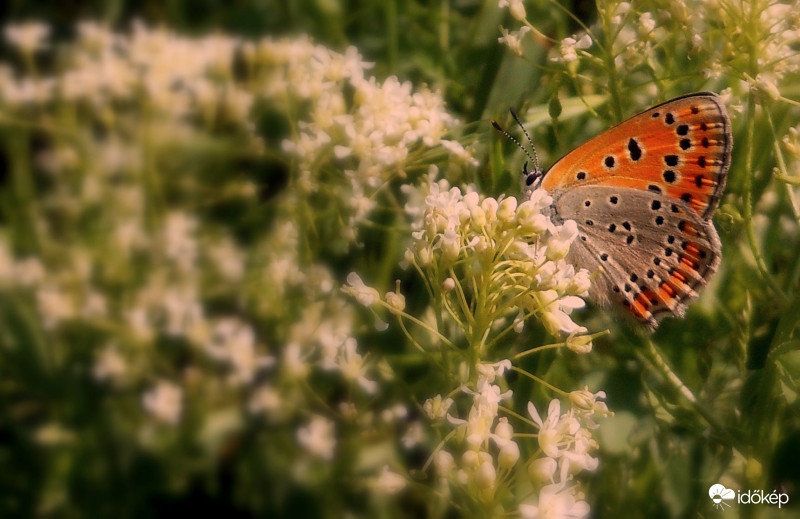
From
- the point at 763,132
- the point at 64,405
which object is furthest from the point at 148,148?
the point at 763,132

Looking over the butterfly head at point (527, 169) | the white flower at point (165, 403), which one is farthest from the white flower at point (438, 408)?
the white flower at point (165, 403)

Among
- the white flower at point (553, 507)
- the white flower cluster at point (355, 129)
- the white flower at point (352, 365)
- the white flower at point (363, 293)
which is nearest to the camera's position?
the white flower at point (553, 507)

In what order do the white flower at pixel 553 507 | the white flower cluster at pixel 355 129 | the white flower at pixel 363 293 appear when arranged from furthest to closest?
the white flower cluster at pixel 355 129
the white flower at pixel 363 293
the white flower at pixel 553 507

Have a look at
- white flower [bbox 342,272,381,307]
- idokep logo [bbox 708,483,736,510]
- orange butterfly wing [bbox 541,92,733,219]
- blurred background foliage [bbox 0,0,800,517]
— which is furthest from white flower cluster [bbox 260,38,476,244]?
idokep logo [bbox 708,483,736,510]

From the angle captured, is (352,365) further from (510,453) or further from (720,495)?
(720,495)

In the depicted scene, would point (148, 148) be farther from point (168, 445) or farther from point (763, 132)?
point (763, 132)

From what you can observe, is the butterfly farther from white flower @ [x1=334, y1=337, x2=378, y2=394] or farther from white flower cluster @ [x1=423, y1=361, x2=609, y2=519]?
white flower @ [x1=334, y1=337, x2=378, y2=394]

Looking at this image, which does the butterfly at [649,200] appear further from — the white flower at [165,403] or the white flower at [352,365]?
the white flower at [165,403]
